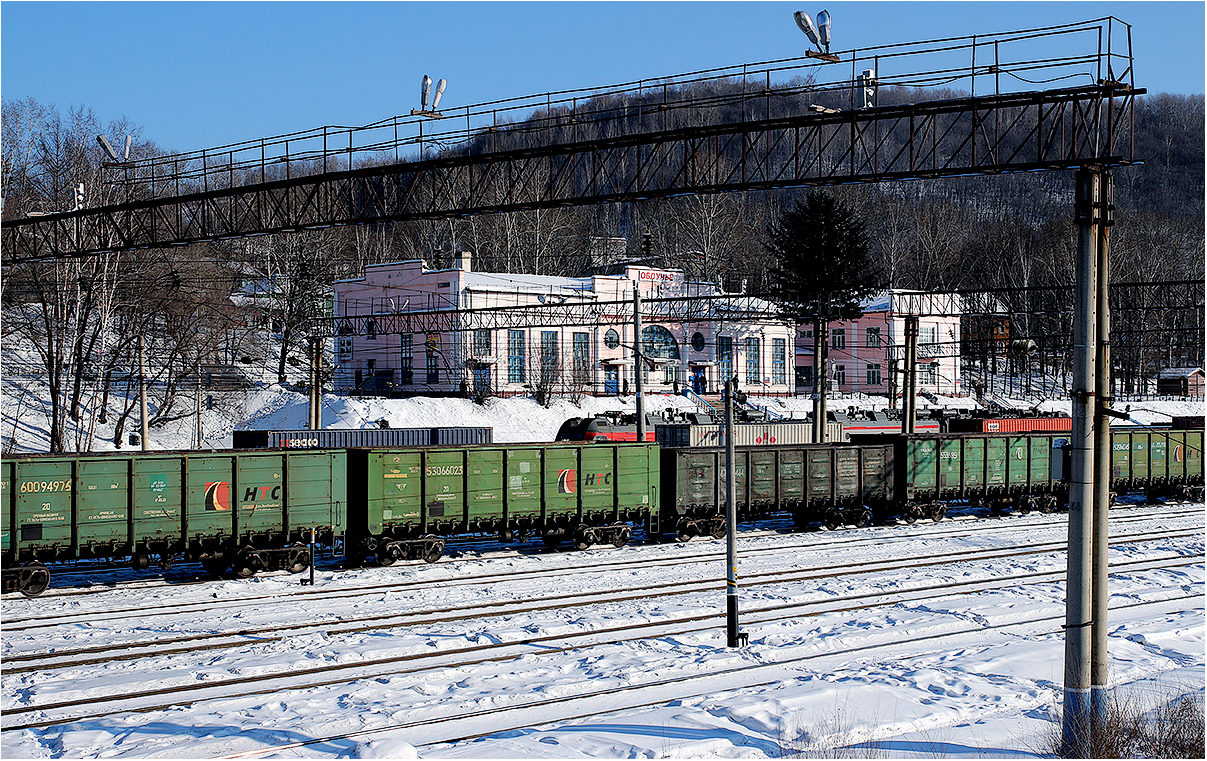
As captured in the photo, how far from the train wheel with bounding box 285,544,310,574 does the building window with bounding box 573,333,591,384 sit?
1592 inches

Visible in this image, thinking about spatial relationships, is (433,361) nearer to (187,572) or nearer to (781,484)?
(781,484)

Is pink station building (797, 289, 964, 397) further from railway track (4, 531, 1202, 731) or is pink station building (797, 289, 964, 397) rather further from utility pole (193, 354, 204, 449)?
railway track (4, 531, 1202, 731)

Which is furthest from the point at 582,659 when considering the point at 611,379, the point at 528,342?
the point at 611,379

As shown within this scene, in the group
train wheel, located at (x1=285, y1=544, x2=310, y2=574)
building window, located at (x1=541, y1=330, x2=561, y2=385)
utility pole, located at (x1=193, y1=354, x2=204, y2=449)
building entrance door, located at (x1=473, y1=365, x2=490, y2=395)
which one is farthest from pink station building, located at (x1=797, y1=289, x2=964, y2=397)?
train wheel, located at (x1=285, y1=544, x2=310, y2=574)

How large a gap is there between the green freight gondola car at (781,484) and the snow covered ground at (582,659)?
4624mm

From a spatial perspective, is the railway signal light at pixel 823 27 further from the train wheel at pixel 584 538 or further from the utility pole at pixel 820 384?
the utility pole at pixel 820 384

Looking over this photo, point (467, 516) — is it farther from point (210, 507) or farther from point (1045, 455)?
point (1045, 455)

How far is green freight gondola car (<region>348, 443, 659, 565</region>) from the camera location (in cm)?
2552

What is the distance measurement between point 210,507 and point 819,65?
15.7 meters

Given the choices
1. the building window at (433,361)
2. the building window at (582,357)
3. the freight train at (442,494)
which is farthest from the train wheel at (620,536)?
the building window at (582,357)

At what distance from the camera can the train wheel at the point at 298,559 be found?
Answer: 24297 millimetres

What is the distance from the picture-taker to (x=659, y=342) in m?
64.9

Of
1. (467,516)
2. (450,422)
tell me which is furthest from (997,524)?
(450,422)

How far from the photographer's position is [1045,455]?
3816 centimetres
